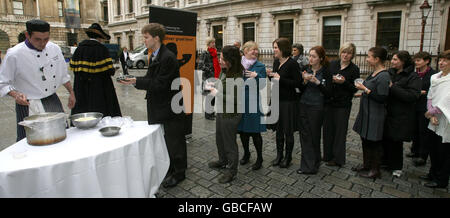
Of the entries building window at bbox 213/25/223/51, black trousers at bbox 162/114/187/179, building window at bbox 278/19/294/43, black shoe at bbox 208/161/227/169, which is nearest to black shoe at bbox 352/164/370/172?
black shoe at bbox 208/161/227/169

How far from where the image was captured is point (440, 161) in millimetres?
3662

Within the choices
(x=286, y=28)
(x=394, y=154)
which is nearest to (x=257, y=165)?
(x=394, y=154)

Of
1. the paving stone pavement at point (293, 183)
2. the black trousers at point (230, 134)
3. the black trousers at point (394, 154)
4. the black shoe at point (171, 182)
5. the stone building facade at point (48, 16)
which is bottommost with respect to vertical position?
the paving stone pavement at point (293, 183)

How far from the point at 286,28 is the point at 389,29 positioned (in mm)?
6564

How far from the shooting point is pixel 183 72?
17.9 feet

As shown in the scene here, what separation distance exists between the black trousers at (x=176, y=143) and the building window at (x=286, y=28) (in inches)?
687

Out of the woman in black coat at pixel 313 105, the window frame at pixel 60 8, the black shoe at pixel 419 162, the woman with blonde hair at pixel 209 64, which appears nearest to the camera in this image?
the woman in black coat at pixel 313 105

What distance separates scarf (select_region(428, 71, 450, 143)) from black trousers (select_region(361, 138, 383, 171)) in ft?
2.33

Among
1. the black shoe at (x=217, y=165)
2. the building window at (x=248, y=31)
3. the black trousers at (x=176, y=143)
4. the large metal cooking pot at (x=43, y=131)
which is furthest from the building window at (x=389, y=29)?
the large metal cooking pot at (x=43, y=131)

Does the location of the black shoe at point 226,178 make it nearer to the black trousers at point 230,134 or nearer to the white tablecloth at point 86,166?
the black trousers at point 230,134

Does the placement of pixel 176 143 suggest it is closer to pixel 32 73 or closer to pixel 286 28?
pixel 32 73

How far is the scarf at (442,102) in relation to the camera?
11.2 ft
